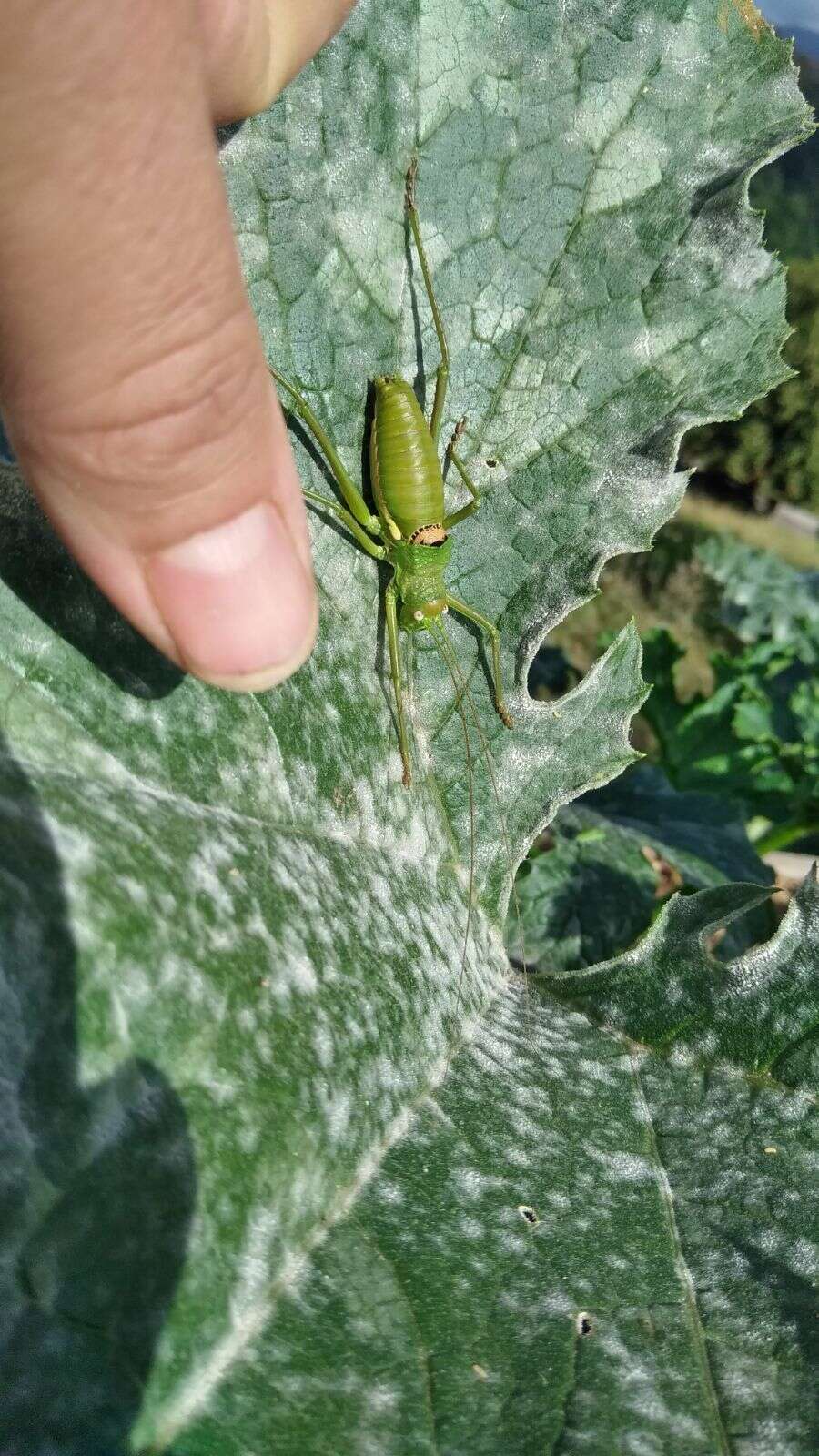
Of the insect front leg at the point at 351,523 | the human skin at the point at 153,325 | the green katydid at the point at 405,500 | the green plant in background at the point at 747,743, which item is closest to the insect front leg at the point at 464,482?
the green katydid at the point at 405,500

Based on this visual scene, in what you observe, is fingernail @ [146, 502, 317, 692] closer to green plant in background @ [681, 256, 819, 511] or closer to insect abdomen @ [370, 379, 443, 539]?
insect abdomen @ [370, 379, 443, 539]

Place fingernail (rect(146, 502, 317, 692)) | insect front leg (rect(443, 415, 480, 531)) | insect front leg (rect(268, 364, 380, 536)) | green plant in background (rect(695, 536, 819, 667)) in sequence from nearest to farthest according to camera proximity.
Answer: fingernail (rect(146, 502, 317, 692)) → insect front leg (rect(268, 364, 380, 536)) → insect front leg (rect(443, 415, 480, 531)) → green plant in background (rect(695, 536, 819, 667))

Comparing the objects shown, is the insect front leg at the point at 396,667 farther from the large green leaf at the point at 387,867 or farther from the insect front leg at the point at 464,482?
the insect front leg at the point at 464,482

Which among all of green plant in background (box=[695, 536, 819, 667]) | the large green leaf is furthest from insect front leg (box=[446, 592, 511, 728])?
green plant in background (box=[695, 536, 819, 667])

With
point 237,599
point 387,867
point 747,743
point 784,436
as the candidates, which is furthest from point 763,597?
point 784,436

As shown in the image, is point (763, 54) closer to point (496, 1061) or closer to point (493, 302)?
point (493, 302)
